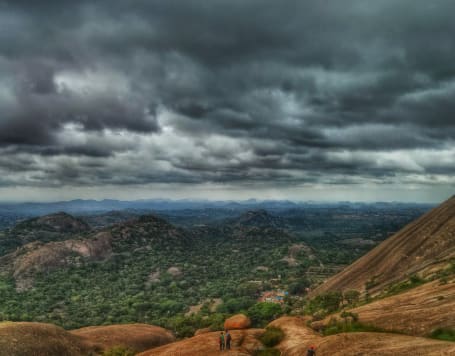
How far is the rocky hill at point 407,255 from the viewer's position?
80.8 metres

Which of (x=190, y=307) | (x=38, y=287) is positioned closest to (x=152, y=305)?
(x=190, y=307)

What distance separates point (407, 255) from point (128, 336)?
83.0 m

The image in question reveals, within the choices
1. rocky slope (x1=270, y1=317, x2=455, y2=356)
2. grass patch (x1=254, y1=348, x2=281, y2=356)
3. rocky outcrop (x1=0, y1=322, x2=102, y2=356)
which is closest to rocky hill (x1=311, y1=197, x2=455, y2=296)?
rocky slope (x1=270, y1=317, x2=455, y2=356)

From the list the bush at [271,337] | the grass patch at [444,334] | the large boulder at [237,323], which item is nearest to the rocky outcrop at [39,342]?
the large boulder at [237,323]

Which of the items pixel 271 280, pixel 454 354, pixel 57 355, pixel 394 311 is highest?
pixel 454 354

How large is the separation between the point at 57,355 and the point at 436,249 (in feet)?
314

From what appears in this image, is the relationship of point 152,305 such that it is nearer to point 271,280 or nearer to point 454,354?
point 271,280

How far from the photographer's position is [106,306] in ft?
414

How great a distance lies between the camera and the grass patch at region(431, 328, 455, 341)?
93.2 feet

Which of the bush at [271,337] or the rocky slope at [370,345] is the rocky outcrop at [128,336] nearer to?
the bush at [271,337]

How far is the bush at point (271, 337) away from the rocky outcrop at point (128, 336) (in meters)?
24.8

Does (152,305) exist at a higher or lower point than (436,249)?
lower

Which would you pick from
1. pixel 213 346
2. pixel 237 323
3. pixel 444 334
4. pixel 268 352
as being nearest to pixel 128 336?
pixel 237 323

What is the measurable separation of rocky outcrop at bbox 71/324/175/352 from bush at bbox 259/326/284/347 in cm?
2476
